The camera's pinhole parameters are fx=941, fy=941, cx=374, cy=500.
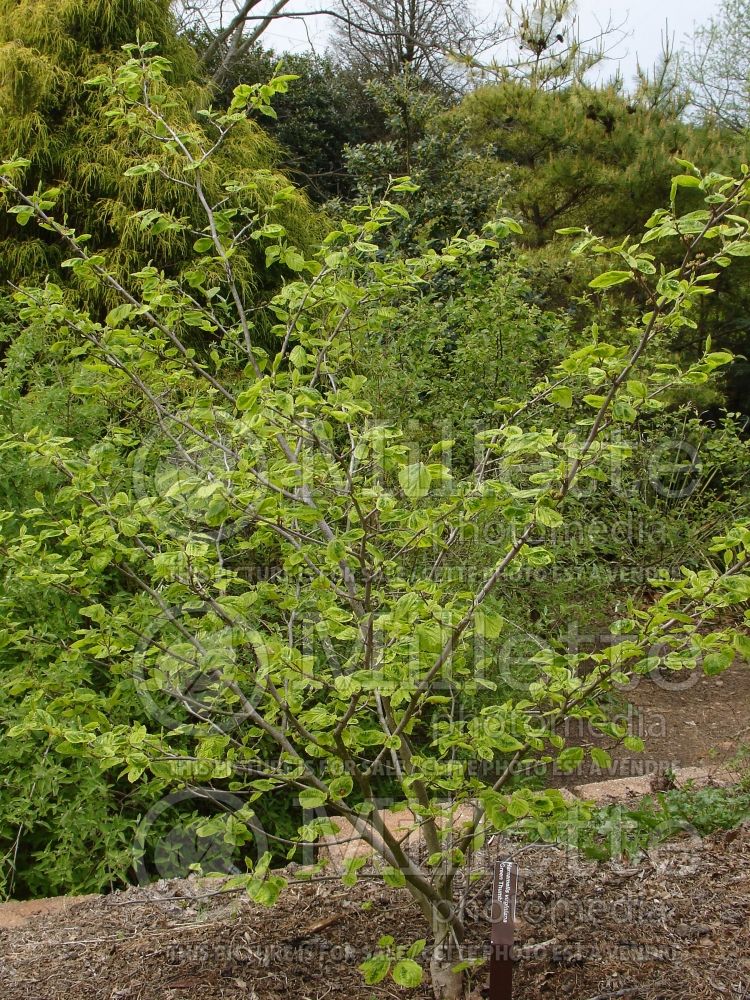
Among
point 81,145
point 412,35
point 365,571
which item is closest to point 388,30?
point 412,35

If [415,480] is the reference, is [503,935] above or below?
below

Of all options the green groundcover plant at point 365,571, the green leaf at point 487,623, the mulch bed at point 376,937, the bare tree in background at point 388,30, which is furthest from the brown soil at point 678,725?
the bare tree in background at point 388,30

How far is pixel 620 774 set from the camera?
15.3 feet

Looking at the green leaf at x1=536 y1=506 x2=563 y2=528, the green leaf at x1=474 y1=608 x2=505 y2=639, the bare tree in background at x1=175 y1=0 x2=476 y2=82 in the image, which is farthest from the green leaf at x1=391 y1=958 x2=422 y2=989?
the bare tree in background at x1=175 y1=0 x2=476 y2=82

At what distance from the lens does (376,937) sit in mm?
2348

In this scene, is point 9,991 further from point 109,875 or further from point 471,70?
point 471,70

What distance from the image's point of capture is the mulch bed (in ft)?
6.98

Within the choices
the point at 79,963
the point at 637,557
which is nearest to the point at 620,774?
the point at 637,557

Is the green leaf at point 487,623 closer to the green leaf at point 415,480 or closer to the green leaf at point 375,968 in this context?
the green leaf at point 415,480

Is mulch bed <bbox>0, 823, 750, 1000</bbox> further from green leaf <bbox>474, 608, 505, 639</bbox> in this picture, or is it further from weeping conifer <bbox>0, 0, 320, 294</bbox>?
weeping conifer <bbox>0, 0, 320, 294</bbox>

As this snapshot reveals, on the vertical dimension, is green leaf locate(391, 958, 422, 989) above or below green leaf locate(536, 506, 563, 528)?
below

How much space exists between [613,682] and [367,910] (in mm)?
1078

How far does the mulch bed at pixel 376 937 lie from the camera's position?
2.13 metres

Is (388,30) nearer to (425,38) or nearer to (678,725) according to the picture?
(425,38)
